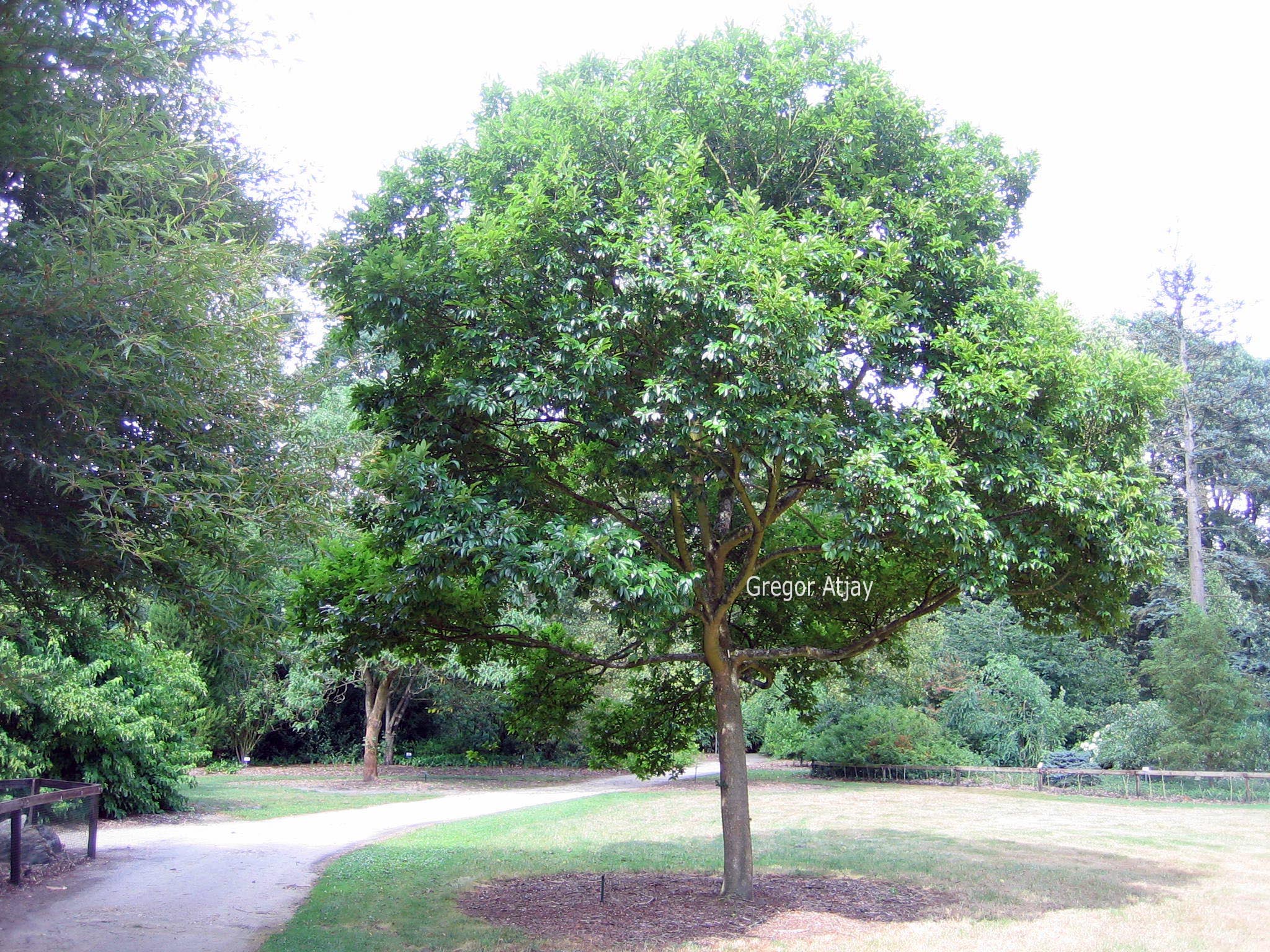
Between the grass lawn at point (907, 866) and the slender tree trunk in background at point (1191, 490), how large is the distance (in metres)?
14.1

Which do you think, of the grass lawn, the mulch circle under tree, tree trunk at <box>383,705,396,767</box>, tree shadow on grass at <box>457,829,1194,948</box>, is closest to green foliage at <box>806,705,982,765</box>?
the grass lawn

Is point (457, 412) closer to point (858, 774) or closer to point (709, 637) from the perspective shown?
point (709, 637)

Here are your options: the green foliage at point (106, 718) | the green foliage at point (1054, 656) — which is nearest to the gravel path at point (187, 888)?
the green foliage at point (106, 718)

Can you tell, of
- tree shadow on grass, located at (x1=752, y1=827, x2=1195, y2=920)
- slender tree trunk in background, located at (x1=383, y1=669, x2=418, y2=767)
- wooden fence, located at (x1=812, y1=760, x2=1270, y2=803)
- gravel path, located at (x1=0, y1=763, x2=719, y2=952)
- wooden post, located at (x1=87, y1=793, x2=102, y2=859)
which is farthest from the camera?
slender tree trunk in background, located at (x1=383, y1=669, x2=418, y2=767)

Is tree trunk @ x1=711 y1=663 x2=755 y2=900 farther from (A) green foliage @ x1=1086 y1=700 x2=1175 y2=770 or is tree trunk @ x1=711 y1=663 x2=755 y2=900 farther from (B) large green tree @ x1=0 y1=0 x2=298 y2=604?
(A) green foliage @ x1=1086 y1=700 x2=1175 y2=770

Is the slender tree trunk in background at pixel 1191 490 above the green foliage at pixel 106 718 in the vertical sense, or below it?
above

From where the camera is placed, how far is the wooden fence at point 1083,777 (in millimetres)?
21203

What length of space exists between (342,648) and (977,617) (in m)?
28.4

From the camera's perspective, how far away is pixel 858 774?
27906mm

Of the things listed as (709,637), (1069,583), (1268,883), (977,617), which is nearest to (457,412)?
(709,637)

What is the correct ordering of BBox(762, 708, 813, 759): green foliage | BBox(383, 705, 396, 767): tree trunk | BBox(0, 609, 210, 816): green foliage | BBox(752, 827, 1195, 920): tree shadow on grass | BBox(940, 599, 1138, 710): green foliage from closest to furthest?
1. BBox(752, 827, 1195, 920): tree shadow on grass
2. BBox(0, 609, 210, 816): green foliage
3. BBox(383, 705, 396, 767): tree trunk
4. BBox(762, 708, 813, 759): green foliage
5. BBox(940, 599, 1138, 710): green foliage

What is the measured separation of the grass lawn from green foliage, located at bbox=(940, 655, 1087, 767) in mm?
6436

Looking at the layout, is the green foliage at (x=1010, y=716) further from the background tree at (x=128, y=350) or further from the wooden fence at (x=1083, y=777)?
the background tree at (x=128, y=350)

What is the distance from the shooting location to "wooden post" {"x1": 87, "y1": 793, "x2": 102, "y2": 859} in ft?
36.8
